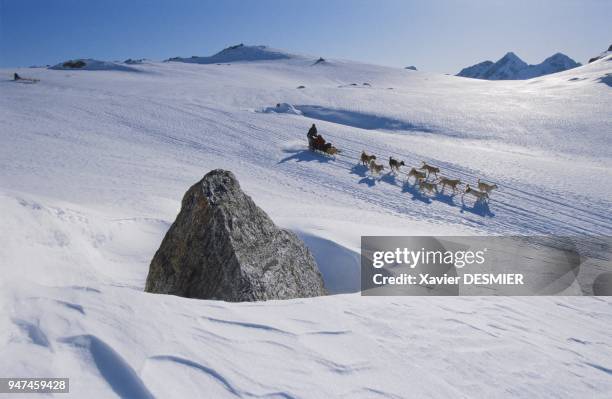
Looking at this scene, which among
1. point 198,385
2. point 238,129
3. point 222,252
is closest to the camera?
point 198,385

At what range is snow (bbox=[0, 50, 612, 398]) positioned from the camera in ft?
8.84

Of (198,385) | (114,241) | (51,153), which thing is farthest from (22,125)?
(198,385)

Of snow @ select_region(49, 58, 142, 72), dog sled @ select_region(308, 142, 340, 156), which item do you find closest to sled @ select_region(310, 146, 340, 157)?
dog sled @ select_region(308, 142, 340, 156)

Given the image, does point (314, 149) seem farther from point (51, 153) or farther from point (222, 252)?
point (222, 252)

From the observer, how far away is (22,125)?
1466 centimetres

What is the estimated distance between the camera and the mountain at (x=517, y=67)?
5719 inches

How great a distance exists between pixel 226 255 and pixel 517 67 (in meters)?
186

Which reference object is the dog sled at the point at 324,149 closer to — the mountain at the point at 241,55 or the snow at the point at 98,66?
the snow at the point at 98,66

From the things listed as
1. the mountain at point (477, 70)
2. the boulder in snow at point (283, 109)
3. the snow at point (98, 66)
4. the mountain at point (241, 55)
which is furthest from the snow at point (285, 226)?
the mountain at point (477, 70)

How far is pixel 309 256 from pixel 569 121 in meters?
23.7

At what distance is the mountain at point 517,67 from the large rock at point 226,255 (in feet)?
523

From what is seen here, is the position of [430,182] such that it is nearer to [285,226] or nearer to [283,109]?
[285,226]

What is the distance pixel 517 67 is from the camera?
536 feet

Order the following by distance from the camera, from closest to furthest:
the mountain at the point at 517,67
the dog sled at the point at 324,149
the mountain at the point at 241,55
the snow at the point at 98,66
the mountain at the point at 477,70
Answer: the dog sled at the point at 324,149
the snow at the point at 98,66
the mountain at the point at 241,55
the mountain at the point at 517,67
the mountain at the point at 477,70
